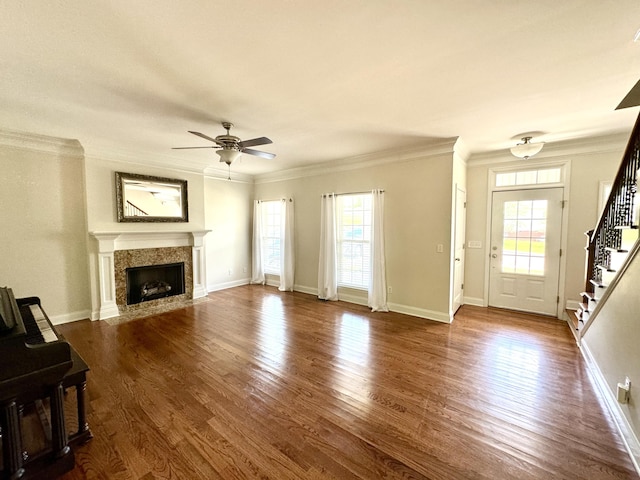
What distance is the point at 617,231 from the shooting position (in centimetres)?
265

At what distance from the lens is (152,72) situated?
2.13m

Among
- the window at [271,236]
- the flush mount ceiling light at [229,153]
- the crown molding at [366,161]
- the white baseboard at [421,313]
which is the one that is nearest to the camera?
the flush mount ceiling light at [229,153]

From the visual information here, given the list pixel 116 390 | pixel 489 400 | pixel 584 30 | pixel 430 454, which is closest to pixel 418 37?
pixel 584 30

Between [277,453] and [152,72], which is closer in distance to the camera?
[277,453]

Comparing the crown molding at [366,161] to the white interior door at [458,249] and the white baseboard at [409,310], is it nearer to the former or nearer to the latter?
the white interior door at [458,249]

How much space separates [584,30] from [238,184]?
593cm

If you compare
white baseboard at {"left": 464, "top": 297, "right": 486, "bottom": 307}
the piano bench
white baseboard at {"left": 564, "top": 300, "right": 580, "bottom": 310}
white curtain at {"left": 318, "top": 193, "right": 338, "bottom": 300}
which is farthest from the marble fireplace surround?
white baseboard at {"left": 564, "top": 300, "right": 580, "bottom": 310}

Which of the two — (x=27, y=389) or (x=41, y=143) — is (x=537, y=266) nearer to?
(x=27, y=389)

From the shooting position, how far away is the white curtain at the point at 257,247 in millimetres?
6469

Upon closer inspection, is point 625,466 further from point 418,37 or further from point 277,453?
point 418,37

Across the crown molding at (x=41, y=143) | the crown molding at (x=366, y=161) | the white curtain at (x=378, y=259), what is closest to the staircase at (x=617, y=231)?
the crown molding at (x=366, y=161)

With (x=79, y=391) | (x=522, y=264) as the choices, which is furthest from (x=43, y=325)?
(x=522, y=264)

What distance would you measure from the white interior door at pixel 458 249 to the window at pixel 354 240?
141 centimetres

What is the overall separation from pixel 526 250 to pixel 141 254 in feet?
21.6
